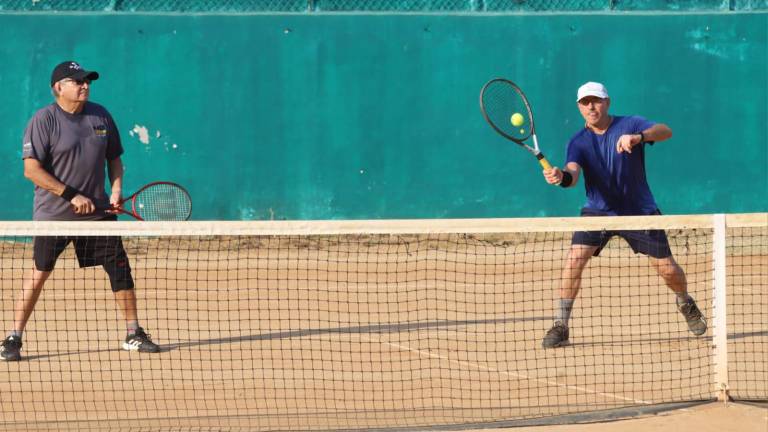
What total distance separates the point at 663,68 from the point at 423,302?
4695 millimetres

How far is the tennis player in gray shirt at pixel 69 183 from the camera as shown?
6.22m

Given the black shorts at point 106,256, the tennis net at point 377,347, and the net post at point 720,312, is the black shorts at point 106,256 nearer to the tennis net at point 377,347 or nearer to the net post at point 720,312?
the tennis net at point 377,347

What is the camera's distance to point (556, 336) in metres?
6.54

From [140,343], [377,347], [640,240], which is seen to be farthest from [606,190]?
[140,343]

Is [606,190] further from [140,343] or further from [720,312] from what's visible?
[140,343]

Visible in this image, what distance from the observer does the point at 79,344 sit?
6.87 m

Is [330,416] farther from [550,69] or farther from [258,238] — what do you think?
[550,69]

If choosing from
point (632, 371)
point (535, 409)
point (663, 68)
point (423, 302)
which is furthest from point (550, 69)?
point (535, 409)

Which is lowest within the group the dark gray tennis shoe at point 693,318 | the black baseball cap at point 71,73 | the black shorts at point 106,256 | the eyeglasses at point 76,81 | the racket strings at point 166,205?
the dark gray tennis shoe at point 693,318

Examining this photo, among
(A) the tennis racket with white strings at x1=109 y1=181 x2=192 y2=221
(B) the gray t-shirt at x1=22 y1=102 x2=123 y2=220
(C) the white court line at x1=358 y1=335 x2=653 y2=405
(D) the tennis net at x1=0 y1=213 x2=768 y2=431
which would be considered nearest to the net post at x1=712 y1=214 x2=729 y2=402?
(D) the tennis net at x1=0 y1=213 x2=768 y2=431

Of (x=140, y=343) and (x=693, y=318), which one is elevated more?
(x=693, y=318)

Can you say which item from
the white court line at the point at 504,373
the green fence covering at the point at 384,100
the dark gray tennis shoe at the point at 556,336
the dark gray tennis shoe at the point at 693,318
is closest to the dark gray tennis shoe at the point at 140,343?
the white court line at the point at 504,373

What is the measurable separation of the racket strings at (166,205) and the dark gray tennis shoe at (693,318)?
4379mm

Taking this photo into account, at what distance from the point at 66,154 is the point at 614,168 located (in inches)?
120
